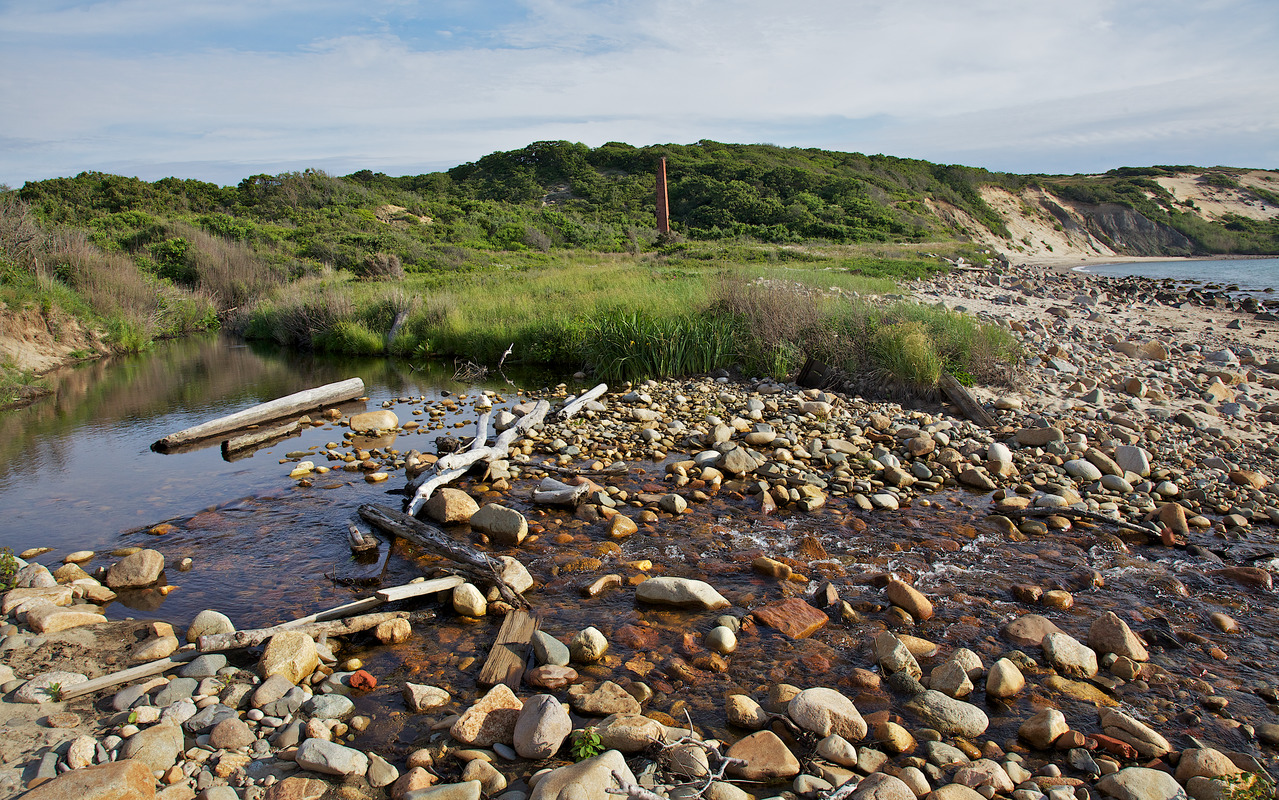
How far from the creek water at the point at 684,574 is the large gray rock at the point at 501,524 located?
0.17m

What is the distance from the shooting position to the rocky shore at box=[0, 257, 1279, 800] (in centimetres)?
287

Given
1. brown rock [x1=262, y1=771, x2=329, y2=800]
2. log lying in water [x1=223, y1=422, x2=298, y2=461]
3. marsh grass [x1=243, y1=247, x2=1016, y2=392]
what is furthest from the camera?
marsh grass [x1=243, y1=247, x2=1016, y2=392]

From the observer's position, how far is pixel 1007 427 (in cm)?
766

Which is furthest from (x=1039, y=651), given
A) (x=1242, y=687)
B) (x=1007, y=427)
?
(x=1007, y=427)

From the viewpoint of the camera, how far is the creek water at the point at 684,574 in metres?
3.48

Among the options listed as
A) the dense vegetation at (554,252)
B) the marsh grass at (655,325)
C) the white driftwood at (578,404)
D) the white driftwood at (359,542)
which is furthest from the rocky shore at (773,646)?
the dense vegetation at (554,252)

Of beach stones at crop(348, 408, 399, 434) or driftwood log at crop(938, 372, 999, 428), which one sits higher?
driftwood log at crop(938, 372, 999, 428)

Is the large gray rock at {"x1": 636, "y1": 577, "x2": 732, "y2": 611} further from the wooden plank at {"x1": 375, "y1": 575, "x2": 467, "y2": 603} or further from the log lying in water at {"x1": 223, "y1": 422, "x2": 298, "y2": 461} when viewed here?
the log lying in water at {"x1": 223, "y1": 422, "x2": 298, "y2": 461}

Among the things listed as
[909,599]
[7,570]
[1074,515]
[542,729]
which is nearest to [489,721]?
[542,729]

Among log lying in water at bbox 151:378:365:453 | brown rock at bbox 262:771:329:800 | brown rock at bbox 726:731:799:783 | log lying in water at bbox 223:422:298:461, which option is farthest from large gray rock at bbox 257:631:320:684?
log lying in water at bbox 151:378:365:453

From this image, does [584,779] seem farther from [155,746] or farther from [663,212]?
[663,212]

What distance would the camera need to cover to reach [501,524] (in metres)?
5.53

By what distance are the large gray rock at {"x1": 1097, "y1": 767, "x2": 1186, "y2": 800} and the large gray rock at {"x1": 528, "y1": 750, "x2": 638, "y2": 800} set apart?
76.7 inches

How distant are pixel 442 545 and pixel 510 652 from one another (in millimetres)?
1397
